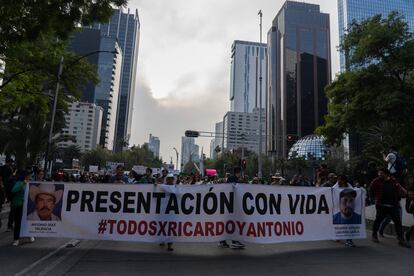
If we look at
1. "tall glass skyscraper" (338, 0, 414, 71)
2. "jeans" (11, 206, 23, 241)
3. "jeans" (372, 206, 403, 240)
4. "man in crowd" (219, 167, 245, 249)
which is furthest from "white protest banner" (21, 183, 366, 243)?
"tall glass skyscraper" (338, 0, 414, 71)

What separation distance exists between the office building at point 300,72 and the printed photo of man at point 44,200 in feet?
260

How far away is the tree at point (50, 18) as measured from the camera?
9.35 metres

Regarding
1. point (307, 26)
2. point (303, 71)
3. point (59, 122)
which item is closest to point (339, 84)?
point (59, 122)

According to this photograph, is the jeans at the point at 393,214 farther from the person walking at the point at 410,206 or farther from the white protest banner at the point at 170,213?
the white protest banner at the point at 170,213

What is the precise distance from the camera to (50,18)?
9516 mm

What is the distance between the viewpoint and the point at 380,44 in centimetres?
1662

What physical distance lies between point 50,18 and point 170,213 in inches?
218

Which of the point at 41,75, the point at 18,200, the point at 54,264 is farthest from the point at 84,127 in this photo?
the point at 54,264

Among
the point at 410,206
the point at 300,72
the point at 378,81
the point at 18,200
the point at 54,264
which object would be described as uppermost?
the point at 300,72

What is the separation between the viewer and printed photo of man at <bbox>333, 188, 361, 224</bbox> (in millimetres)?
9180

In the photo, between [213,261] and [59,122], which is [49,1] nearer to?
[213,261]

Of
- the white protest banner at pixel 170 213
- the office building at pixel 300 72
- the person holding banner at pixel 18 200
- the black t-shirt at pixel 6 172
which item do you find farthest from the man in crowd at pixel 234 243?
the office building at pixel 300 72

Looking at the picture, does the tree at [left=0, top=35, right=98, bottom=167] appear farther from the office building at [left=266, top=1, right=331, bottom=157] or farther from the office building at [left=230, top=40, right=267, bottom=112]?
the office building at [left=266, top=1, right=331, bottom=157]

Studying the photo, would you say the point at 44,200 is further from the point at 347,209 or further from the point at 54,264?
the point at 347,209
